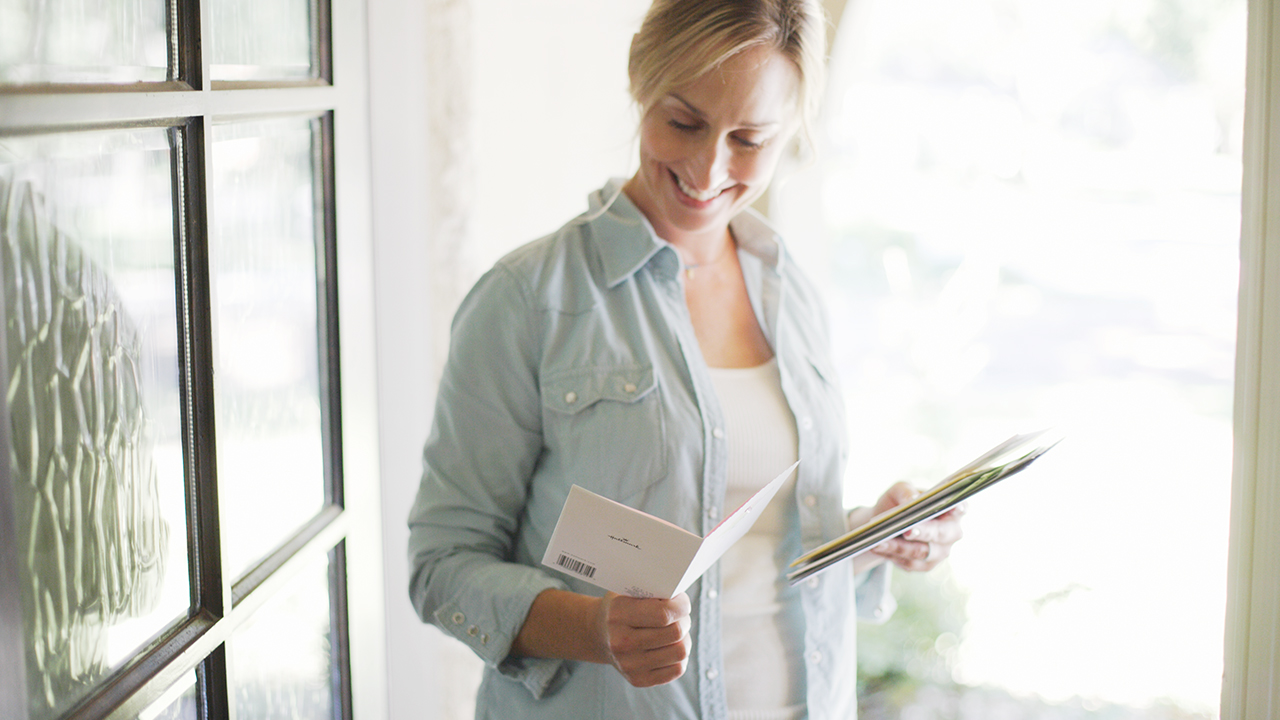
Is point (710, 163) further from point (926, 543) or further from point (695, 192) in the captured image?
point (926, 543)

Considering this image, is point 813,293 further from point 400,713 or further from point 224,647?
point 400,713

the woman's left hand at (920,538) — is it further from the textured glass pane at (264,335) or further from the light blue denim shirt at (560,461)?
the textured glass pane at (264,335)

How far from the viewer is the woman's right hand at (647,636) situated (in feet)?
3.20

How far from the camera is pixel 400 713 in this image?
72.7 inches

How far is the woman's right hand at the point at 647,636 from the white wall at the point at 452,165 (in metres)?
0.95

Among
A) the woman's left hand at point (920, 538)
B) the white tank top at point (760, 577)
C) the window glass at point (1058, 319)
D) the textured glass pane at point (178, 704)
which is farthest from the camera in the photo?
the window glass at point (1058, 319)

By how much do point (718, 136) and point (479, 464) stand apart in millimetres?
527

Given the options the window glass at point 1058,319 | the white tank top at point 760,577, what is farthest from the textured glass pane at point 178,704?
the window glass at point 1058,319

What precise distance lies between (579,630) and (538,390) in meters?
0.30

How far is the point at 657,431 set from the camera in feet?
3.79

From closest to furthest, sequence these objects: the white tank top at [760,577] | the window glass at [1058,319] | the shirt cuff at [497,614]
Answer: the shirt cuff at [497,614]
the white tank top at [760,577]
the window glass at [1058,319]

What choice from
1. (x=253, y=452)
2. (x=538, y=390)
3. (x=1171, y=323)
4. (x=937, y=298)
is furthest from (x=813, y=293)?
(x=1171, y=323)

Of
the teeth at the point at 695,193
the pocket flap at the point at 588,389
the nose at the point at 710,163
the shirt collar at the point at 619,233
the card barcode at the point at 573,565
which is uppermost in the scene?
the nose at the point at 710,163

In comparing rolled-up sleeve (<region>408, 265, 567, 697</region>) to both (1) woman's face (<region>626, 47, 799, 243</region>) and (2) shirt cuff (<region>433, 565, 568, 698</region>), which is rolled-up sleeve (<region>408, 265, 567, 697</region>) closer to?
(2) shirt cuff (<region>433, 565, 568, 698</region>)
